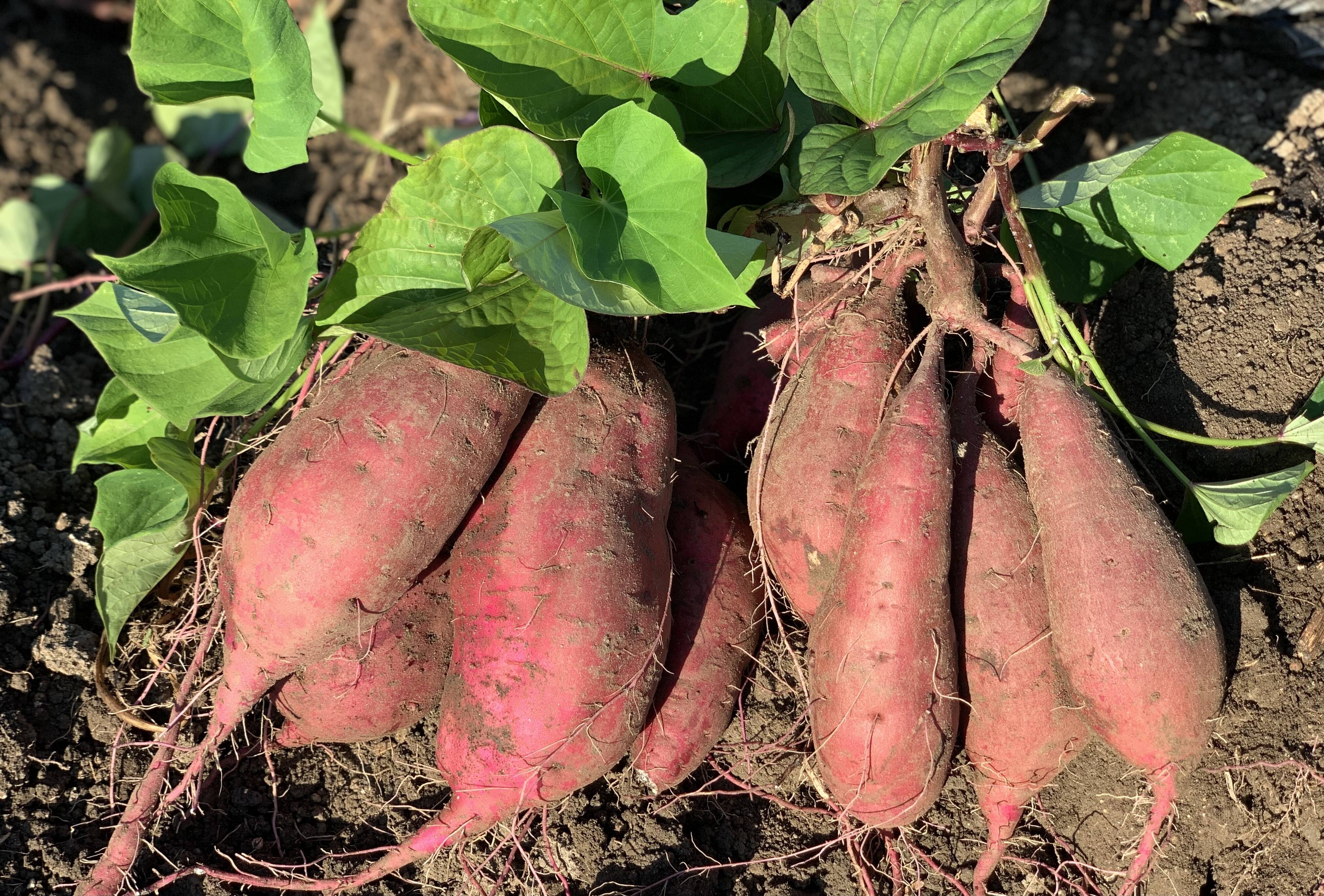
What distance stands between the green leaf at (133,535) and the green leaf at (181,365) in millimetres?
158

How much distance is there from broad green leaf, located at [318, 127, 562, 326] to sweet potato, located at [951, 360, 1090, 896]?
2.79ft

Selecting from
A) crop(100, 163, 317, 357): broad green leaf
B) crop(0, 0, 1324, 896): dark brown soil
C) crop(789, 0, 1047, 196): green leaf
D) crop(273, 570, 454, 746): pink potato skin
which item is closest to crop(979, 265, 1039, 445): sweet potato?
crop(0, 0, 1324, 896): dark brown soil

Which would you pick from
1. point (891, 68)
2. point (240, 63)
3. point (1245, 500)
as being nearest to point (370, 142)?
point (240, 63)

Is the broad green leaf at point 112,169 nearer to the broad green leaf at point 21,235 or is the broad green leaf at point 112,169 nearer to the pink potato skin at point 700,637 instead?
the broad green leaf at point 21,235

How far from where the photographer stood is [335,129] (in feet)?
5.66

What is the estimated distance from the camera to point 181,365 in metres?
1.65

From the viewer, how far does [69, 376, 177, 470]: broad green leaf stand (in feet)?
5.92

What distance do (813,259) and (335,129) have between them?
0.90 metres

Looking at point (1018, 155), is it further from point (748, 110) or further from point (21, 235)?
point (21, 235)

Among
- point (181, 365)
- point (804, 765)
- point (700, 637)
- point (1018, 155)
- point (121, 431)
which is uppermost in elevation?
point (1018, 155)

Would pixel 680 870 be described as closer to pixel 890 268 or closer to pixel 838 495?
pixel 838 495

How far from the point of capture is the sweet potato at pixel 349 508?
153 centimetres

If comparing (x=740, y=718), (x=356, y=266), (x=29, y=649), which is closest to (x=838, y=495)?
(x=740, y=718)

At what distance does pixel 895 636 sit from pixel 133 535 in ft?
4.41
